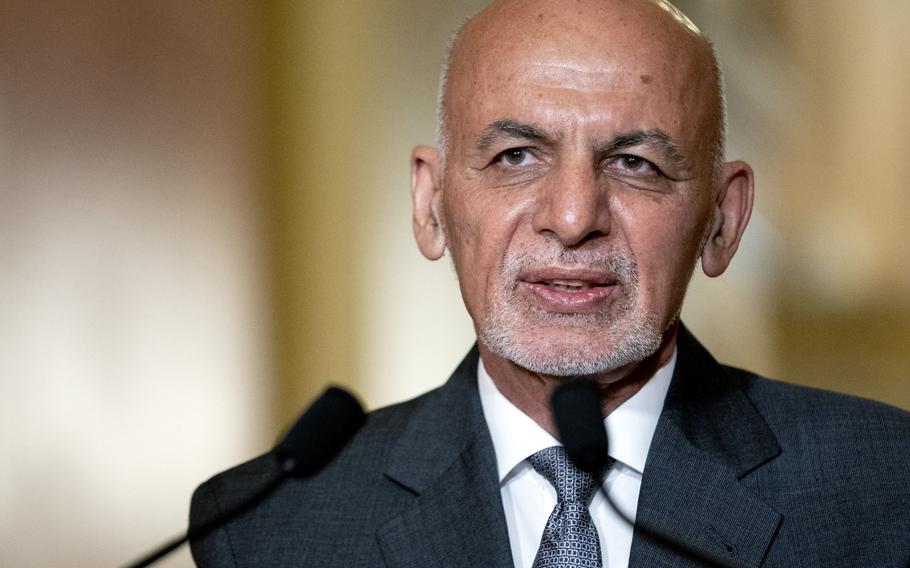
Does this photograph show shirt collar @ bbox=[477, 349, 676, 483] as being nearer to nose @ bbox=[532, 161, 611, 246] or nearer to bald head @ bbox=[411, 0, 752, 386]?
bald head @ bbox=[411, 0, 752, 386]

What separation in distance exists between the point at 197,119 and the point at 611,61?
1.45m

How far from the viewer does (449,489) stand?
178 cm

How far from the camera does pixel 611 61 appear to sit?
1.70m

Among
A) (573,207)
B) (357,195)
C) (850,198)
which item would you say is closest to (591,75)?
(573,207)

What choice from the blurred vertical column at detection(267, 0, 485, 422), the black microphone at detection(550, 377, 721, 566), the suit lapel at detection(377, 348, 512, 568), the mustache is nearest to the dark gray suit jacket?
the suit lapel at detection(377, 348, 512, 568)

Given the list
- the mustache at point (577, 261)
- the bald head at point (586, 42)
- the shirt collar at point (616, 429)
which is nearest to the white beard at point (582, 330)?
the mustache at point (577, 261)

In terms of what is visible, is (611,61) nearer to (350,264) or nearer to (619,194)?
(619,194)

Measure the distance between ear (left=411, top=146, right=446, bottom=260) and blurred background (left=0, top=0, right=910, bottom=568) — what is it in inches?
42.3

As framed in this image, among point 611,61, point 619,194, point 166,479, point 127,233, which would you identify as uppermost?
point 611,61

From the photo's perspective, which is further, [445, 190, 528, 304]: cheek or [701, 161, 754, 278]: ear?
[701, 161, 754, 278]: ear

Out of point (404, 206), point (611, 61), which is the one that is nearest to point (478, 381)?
point (611, 61)

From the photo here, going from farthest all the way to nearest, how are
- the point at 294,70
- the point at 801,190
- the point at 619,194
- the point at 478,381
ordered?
the point at 294,70 < the point at 801,190 < the point at 478,381 < the point at 619,194

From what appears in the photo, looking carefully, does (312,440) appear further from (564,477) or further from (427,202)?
(427,202)

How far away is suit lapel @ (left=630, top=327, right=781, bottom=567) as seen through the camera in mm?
1670
